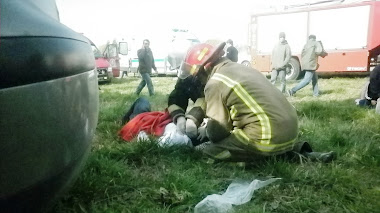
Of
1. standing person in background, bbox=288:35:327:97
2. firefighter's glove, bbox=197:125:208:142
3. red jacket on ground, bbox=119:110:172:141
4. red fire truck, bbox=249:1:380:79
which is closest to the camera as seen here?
firefighter's glove, bbox=197:125:208:142

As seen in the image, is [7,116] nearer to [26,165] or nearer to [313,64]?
[26,165]

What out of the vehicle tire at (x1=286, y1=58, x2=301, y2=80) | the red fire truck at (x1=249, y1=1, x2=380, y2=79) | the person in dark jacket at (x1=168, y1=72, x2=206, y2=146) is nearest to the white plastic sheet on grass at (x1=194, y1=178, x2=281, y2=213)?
the person in dark jacket at (x1=168, y1=72, x2=206, y2=146)

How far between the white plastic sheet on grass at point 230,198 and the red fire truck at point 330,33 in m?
11.3

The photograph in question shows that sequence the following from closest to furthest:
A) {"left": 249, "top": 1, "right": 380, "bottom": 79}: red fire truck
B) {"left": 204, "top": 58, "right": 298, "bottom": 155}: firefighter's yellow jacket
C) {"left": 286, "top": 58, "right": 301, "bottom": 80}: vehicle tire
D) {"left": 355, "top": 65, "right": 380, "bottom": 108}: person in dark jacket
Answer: {"left": 204, "top": 58, "right": 298, "bottom": 155}: firefighter's yellow jacket, {"left": 355, "top": 65, "right": 380, "bottom": 108}: person in dark jacket, {"left": 249, "top": 1, "right": 380, "bottom": 79}: red fire truck, {"left": 286, "top": 58, "right": 301, "bottom": 80}: vehicle tire

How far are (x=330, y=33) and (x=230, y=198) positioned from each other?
12464 millimetres

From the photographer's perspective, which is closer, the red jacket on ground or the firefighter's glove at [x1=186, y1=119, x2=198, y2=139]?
the firefighter's glove at [x1=186, y1=119, x2=198, y2=139]

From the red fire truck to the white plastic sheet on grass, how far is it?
37.2 ft

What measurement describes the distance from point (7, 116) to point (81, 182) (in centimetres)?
142

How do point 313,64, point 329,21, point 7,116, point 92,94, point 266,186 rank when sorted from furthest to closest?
point 329,21, point 313,64, point 266,186, point 92,94, point 7,116

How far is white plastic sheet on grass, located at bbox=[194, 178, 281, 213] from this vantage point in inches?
75.4

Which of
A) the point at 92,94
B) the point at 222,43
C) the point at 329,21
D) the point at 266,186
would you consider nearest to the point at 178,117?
the point at 222,43

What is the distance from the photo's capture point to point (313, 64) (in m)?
7.81

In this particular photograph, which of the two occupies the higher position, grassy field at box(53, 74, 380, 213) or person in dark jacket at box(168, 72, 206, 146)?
person in dark jacket at box(168, 72, 206, 146)

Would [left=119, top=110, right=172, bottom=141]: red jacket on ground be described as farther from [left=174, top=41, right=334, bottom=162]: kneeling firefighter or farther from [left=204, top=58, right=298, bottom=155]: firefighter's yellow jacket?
[left=204, top=58, right=298, bottom=155]: firefighter's yellow jacket
